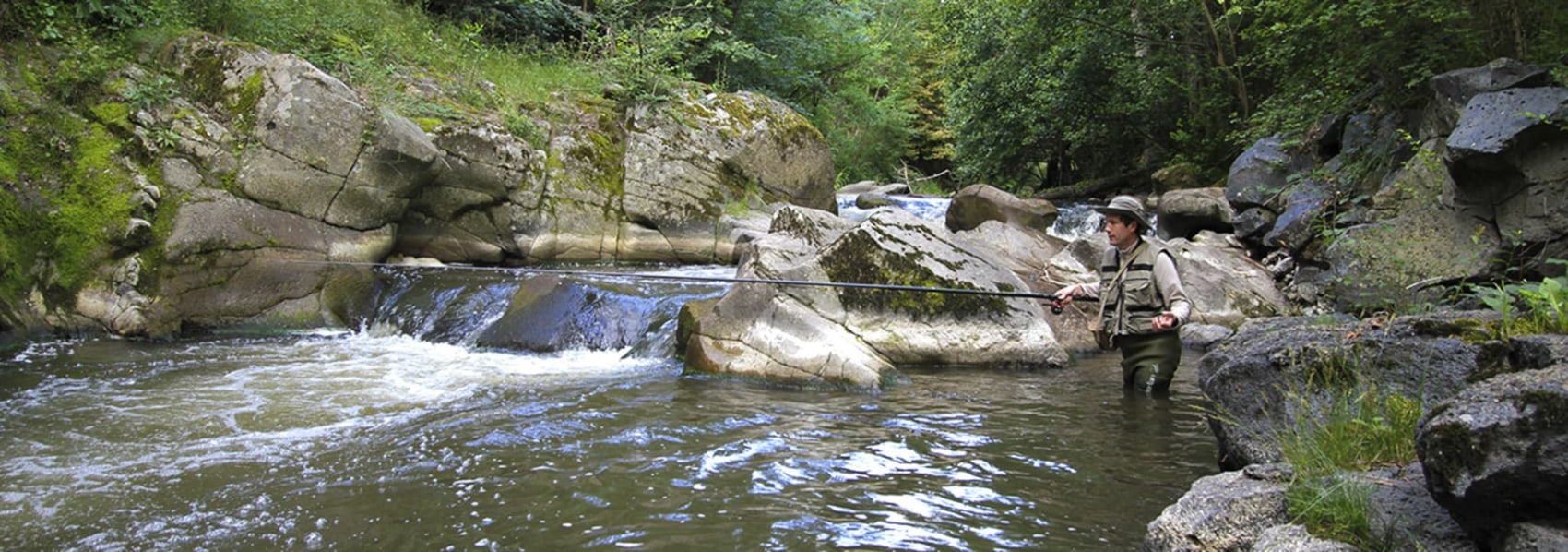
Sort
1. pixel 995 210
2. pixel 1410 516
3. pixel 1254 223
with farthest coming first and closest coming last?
pixel 995 210
pixel 1254 223
pixel 1410 516

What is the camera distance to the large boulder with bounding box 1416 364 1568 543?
2.32 meters

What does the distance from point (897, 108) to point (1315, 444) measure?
92.4 feet

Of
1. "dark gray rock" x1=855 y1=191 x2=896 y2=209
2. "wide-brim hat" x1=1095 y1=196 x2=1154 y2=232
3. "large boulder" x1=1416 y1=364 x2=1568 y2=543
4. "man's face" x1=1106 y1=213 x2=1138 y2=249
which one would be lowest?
"large boulder" x1=1416 y1=364 x2=1568 y2=543

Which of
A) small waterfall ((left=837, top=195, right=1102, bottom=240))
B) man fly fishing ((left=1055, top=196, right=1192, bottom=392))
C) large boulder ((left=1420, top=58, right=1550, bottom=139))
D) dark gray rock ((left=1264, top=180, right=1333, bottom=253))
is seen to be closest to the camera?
man fly fishing ((left=1055, top=196, right=1192, bottom=392))

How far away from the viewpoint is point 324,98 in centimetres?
1003

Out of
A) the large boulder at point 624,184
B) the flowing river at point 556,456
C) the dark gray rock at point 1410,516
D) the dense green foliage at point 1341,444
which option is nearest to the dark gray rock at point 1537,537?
the dark gray rock at point 1410,516

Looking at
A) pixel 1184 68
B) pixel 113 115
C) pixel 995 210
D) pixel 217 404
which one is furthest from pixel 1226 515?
pixel 1184 68

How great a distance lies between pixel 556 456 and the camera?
4.91 m

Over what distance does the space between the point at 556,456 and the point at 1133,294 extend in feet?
13.4

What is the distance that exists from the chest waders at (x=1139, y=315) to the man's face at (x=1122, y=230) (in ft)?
0.22

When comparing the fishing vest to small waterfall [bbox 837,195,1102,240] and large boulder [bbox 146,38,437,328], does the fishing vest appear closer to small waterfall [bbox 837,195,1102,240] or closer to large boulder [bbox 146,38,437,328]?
small waterfall [bbox 837,195,1102,240]

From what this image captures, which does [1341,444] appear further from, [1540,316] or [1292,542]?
[1540,316]

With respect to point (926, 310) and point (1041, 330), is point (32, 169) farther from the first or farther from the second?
point (1041, 330)

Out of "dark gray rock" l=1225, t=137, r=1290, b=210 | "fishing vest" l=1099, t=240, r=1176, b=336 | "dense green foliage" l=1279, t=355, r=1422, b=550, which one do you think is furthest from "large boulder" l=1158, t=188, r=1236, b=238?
"dense green foliage" l=1279, t=355, r=1422, b=550
